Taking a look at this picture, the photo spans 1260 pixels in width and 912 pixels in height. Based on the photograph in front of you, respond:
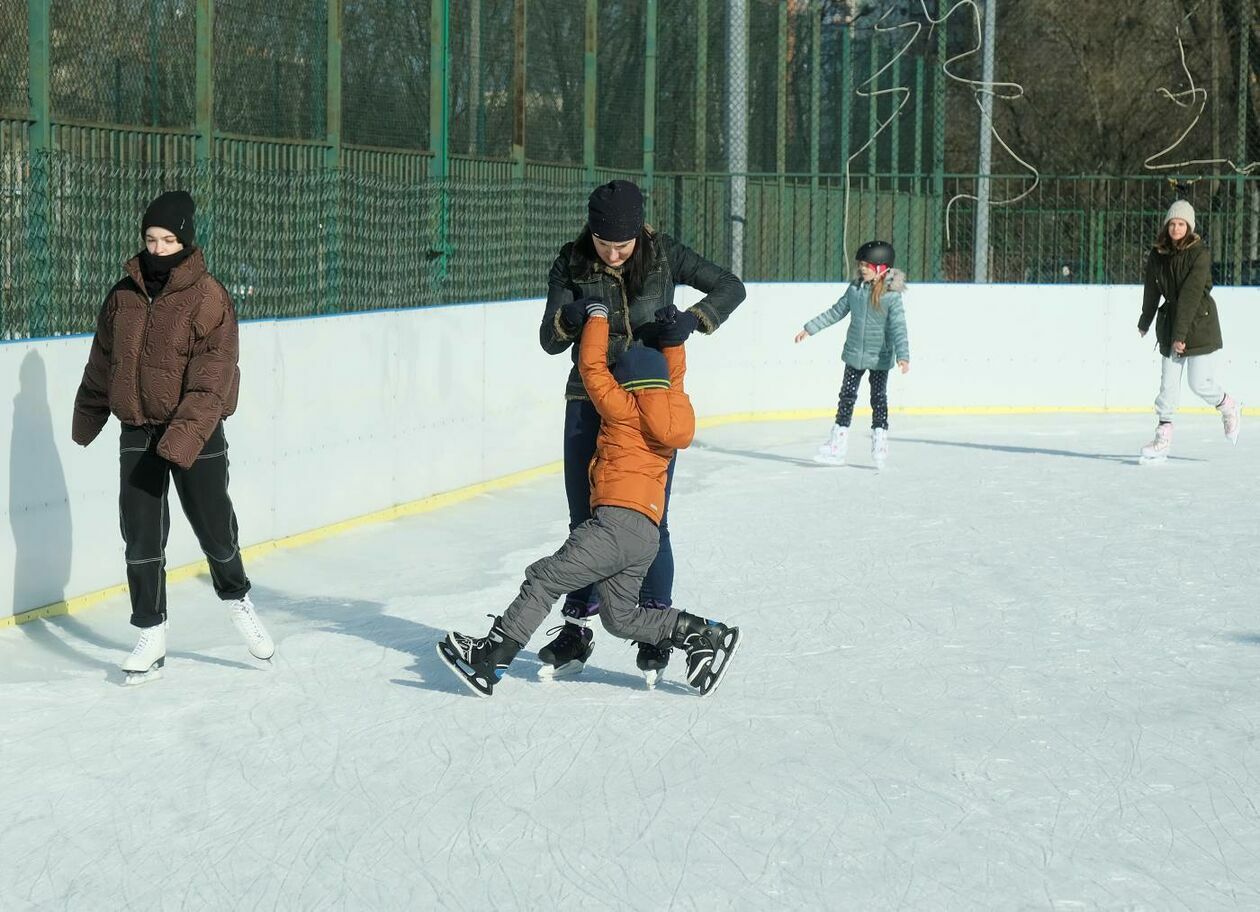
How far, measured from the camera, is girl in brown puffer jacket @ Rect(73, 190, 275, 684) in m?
A: 5.62

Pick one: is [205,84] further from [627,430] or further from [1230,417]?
[1230,417]

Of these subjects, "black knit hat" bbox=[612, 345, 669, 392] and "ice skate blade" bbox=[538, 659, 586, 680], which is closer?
"black knit hat" bbox=[612, 345, 669, 392]

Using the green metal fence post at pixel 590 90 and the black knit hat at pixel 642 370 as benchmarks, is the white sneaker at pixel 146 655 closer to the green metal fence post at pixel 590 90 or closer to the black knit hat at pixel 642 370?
the black knit hat at pixel 642 370

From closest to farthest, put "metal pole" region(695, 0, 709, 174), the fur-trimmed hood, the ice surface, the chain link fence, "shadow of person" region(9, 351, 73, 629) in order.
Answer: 1. the ice surface
2. "shadow of person" region(9, 351, 73, 629)
3. the chain link fence
4. the fur-trimmed hood
5. "metal pole" region(695, 0, 709, 174)

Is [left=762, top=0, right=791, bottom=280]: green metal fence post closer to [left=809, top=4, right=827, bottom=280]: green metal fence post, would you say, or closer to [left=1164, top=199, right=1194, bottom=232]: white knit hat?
[left=809, top=4, right=827, bottom=280]: green metal fence post

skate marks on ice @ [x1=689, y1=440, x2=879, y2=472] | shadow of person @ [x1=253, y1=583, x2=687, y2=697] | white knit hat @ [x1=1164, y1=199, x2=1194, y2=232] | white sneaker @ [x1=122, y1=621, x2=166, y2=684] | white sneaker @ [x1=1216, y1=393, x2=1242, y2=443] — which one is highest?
white knit hat @ [x1=1164, y1=199, x2=1194, y2=232]

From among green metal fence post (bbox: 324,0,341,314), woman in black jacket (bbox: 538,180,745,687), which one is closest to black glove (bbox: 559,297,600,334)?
woman in black jacket (bbox: 538,180,745,687)

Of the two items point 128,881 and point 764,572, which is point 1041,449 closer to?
point 764,572

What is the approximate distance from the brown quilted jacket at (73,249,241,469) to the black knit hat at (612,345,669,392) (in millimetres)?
1160

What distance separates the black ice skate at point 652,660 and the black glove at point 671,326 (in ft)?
2.89

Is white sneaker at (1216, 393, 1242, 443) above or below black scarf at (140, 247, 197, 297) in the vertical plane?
below

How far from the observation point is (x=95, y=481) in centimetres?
718

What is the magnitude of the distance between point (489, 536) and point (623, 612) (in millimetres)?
3527

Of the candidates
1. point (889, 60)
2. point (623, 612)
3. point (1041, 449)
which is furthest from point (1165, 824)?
point (889, 60)
